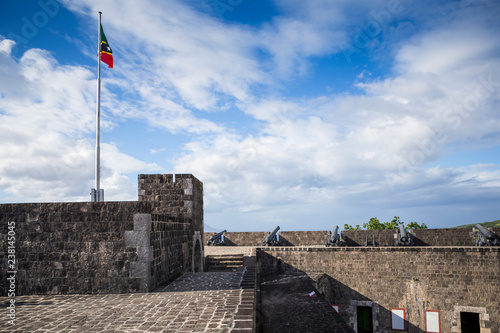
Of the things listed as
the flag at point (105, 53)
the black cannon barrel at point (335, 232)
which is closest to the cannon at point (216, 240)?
the black cannon barrel at point (335, 232)

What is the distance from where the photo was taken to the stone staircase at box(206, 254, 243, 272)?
13.8m

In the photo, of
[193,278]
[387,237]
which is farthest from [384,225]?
[193,278]

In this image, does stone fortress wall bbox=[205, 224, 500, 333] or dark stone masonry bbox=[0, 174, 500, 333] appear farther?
stone fortress wall bbox=[205, 224, 500, 333]

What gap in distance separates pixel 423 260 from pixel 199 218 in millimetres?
9429

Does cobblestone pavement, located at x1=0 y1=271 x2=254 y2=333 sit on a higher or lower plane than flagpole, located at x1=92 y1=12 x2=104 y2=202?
lower

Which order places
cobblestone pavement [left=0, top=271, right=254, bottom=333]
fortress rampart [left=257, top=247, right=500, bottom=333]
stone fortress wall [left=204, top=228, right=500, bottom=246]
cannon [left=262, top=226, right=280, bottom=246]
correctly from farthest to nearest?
1. cannon [left=262, top=226, right=280, bottom=246]
2. stone fortress wall [left=204, top=228, right=500, bottom=246]
3. fortress rampart [left=257, top=247, right=500, bottom=333]
4. cobblestone pavement [left=0, top=271, right=254, bottom=333]

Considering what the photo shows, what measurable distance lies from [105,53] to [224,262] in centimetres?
987

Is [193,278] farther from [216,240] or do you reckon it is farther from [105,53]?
[216,240]

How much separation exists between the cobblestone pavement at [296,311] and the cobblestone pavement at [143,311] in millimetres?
2424

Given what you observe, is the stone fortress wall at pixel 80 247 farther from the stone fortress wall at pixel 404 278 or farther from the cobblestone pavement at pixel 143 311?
the stone fortress wall at pixel 404 278

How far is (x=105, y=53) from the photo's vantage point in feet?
44.0

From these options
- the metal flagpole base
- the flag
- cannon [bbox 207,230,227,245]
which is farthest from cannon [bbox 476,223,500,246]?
the flag

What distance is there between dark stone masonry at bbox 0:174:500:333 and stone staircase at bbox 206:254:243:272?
50 millimetres

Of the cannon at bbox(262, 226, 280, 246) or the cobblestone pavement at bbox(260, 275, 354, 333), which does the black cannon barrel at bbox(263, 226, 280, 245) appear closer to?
the cannon at bbox(262, 226, 280, 246)
